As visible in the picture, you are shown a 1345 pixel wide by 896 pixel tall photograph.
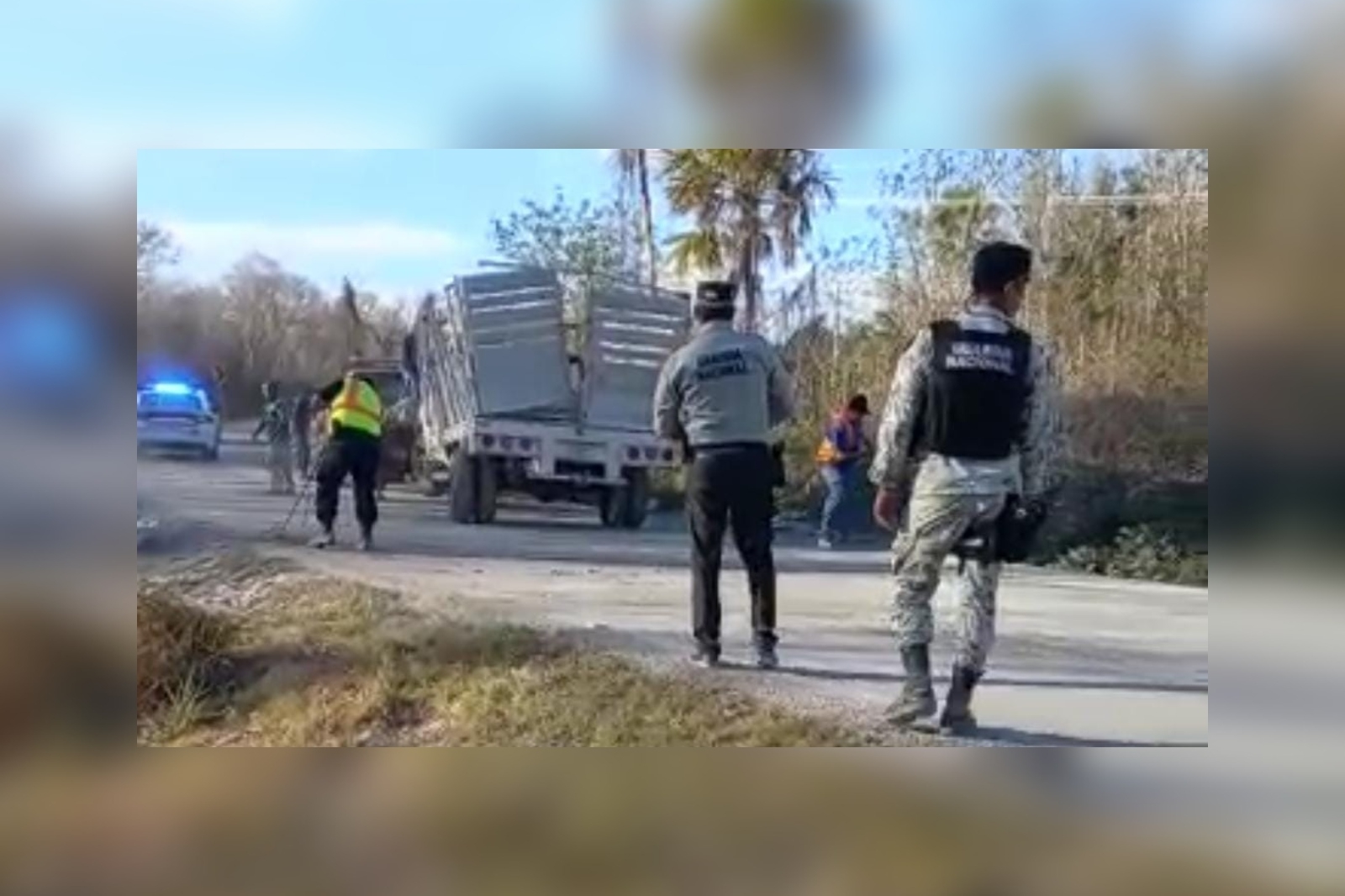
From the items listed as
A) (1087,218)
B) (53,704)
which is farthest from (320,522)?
(1087,218)

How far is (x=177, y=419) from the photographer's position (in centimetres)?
482

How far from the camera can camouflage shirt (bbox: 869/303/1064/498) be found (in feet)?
15.1

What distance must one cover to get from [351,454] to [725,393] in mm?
1276

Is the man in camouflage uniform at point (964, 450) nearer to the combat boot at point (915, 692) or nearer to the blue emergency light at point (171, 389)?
the combat boot at point (915, 692)

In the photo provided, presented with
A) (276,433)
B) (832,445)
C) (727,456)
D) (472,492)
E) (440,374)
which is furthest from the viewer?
(440,374)

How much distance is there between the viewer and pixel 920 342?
15.5 feet

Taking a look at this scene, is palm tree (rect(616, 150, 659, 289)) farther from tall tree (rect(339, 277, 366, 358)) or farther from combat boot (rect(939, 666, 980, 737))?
combat boot (rect(939, 666, 980, 737))

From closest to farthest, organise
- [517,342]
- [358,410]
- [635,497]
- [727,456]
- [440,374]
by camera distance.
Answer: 1. [727,456]
2. [635,497]
3. [358,410]
4. [440,374]
5. [517,342]

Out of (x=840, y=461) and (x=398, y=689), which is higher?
(x=840, y=461)

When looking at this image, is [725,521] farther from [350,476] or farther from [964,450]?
[350,476]

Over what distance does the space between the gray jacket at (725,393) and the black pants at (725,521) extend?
0.05m

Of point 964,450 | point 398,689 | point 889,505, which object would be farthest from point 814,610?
point 398,689

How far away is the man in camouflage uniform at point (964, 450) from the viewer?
4609 millimetres

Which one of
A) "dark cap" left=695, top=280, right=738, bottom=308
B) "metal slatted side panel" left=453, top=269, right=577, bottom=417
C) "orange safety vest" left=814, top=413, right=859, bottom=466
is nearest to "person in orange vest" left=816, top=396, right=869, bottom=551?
"orange safety vest" left=814, top=413, right=859, bottom=466
